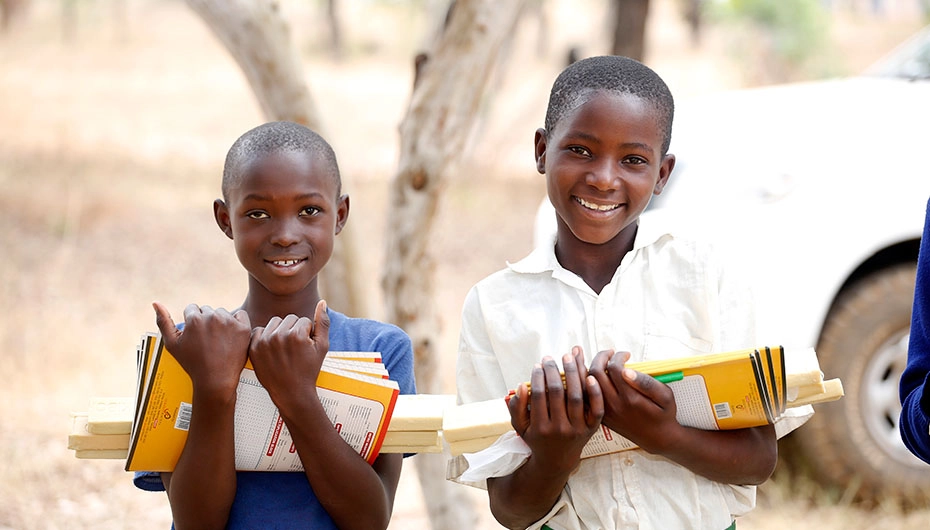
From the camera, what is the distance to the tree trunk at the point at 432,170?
11.2 feet

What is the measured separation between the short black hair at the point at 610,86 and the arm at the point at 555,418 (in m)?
0.54

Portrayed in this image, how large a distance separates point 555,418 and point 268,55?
2243 mm

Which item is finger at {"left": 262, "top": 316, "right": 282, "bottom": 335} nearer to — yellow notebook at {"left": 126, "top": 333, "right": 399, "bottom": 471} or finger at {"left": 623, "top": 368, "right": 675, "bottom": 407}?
yellow notebook at {"left": 126, "top": 333, "right": 399, "bottom": 471}

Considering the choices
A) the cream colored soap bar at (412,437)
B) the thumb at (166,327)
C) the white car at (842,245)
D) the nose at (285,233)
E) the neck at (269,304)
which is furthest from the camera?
the white car at (842,245)

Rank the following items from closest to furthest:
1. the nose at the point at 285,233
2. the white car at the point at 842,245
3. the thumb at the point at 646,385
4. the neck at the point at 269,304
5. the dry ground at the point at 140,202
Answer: the thumb at the point at 646,385 < the nose at the point at 285,233 < the neck at the point at 269,304 < the white car at the point at 842,245 < the dry ground at the point at 140,202

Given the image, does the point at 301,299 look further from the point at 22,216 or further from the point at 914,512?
the point at 22,216

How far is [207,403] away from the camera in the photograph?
1737mm

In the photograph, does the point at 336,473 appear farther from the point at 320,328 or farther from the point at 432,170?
the point at 432,170

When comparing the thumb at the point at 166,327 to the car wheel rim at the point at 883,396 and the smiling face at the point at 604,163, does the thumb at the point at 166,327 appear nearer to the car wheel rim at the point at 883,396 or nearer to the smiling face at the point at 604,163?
the smiling face at the point at 604,163

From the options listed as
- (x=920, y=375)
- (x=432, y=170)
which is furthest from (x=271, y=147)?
(x=432, y=170)

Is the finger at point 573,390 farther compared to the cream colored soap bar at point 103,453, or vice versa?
the cream colored soap bar at point 103,453

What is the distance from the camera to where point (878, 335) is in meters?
3.90

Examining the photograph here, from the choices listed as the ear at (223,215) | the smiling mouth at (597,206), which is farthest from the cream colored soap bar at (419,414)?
the ear at (223,215)

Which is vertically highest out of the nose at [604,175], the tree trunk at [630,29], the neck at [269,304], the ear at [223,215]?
the tree trunk at [630,29]
